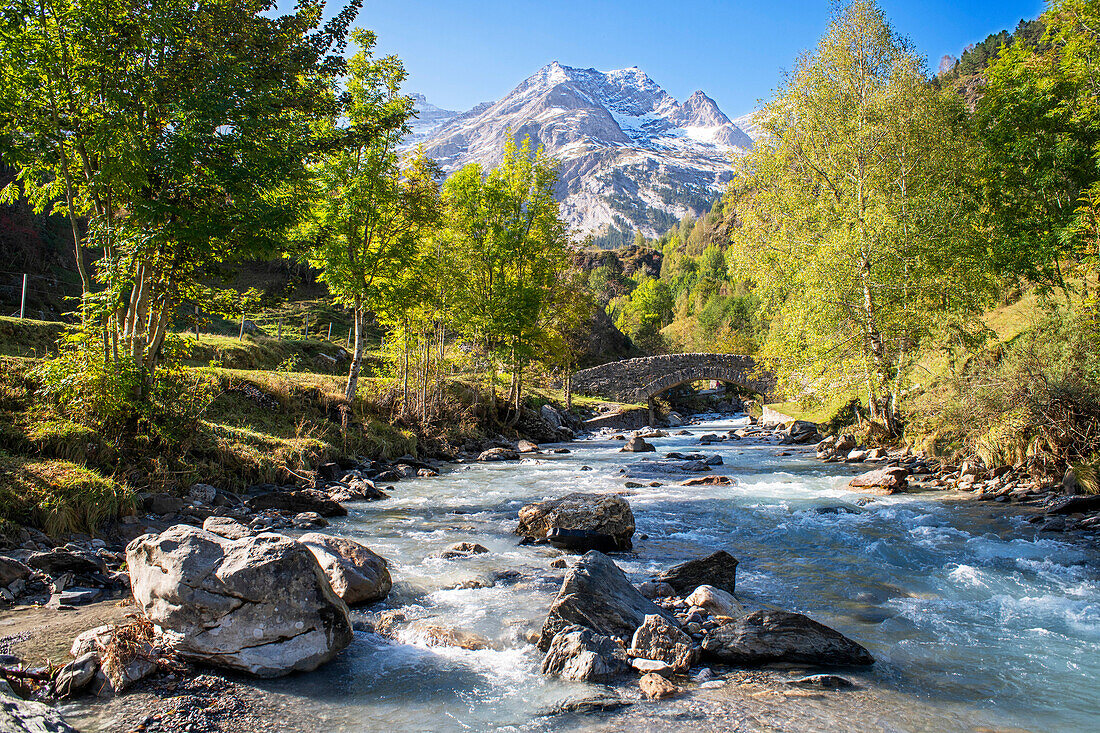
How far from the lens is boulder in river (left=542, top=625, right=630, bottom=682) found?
16.2 feet

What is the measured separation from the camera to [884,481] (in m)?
14.3

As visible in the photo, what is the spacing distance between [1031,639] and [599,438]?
27165mm

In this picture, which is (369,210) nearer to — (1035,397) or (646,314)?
(1035,397)

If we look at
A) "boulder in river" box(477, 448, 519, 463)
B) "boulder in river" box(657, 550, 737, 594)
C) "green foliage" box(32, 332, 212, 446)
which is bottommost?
"boulder in river" box(477, 448, 519, 463)

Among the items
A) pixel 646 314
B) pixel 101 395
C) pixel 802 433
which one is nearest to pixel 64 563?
pixel 101 395

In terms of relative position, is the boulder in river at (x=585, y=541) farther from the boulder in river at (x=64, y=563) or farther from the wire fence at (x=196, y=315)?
the wire fence at (x=196, y=315)

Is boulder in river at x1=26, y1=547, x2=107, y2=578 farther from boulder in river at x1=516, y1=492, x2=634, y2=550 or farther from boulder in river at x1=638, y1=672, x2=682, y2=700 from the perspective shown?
boulder in river at x1=638, y1=672, x2=682, y2=700

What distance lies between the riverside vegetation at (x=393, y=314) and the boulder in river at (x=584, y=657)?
27 mm

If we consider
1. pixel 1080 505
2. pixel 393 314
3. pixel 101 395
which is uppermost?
pixel 393 314

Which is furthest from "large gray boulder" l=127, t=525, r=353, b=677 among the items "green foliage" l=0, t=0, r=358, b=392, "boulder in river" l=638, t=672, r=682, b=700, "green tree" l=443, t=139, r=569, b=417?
"green tree" l=443, t=139, r=569, b=417

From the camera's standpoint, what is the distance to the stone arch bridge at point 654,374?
48.4 metres

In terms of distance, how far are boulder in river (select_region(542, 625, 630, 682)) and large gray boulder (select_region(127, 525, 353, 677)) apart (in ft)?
6.35

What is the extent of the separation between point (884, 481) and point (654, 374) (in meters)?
34.3

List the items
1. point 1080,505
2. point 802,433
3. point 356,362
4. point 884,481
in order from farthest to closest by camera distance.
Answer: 1. point 802,433
2. point 356,362
3. point 884,481
4. point 1080,505
